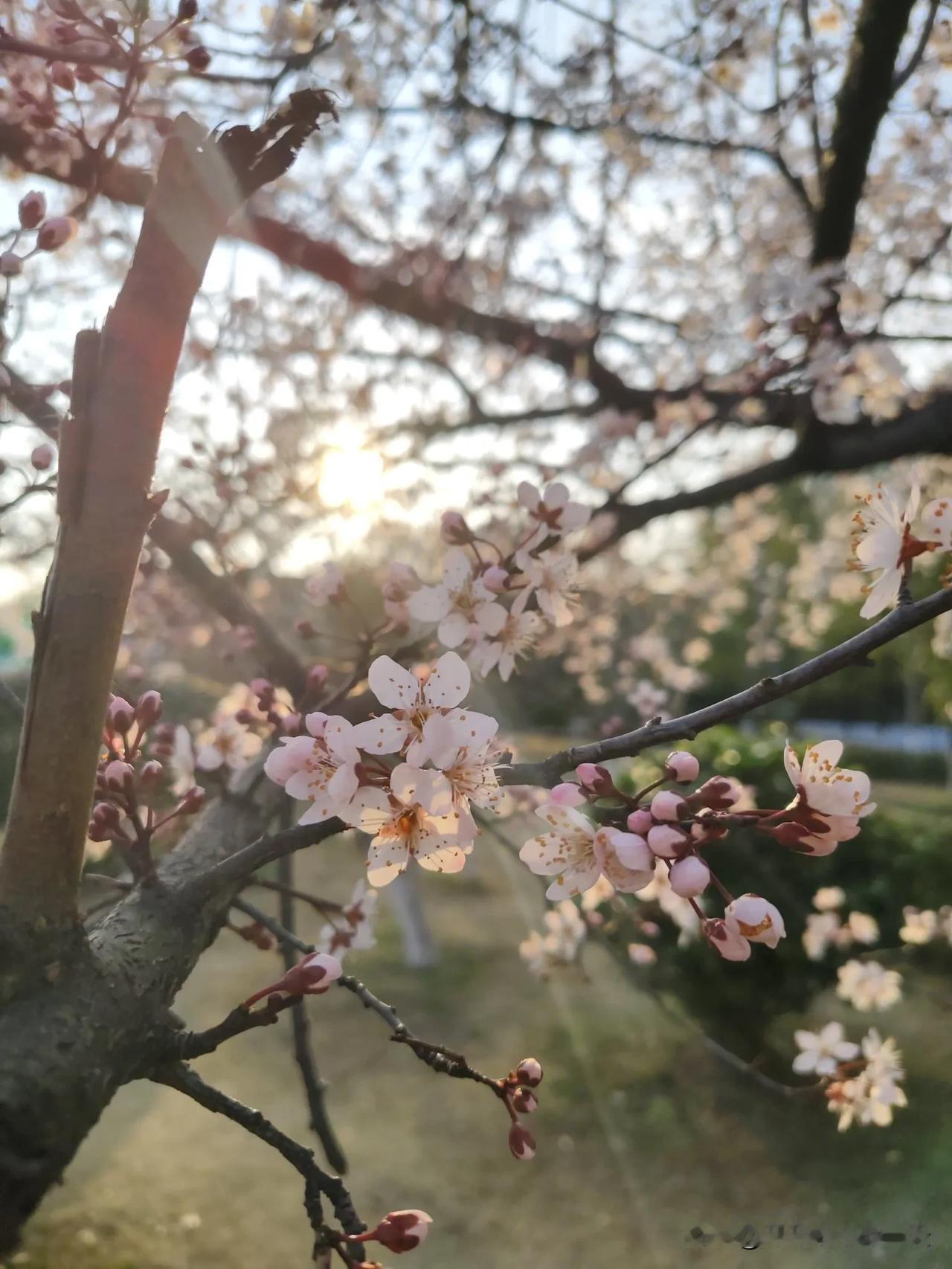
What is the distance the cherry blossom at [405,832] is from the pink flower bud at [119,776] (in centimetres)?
32

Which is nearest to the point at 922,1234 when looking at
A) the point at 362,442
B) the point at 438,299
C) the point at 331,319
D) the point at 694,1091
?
the point at 694,1091

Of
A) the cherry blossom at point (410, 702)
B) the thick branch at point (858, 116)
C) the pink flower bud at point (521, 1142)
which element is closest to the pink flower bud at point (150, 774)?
the cherry blossom at point (410, 702)

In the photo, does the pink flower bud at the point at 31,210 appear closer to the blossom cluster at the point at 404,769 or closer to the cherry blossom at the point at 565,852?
the blossom cluster at the point at 404,769

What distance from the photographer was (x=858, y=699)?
20.9 m

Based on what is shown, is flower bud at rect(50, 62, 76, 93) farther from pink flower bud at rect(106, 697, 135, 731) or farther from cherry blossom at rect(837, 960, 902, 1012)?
cherry blossom at rect(837, 960, 902, 1012)

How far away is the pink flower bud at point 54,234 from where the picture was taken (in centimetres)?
142

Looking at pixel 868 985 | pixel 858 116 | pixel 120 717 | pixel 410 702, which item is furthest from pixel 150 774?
pixel 868 985

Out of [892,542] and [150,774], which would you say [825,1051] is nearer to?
[892,542]

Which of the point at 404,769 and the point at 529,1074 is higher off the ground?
the point at 404,769

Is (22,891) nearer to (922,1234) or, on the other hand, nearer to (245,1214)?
(922,1234)

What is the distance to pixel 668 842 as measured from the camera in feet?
2.54

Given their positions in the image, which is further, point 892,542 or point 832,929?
point 832,929

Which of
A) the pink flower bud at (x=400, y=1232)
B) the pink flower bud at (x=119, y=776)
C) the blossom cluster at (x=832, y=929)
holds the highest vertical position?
the blossom cluster at (x=832, y=929)

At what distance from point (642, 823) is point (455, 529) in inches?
33.7
